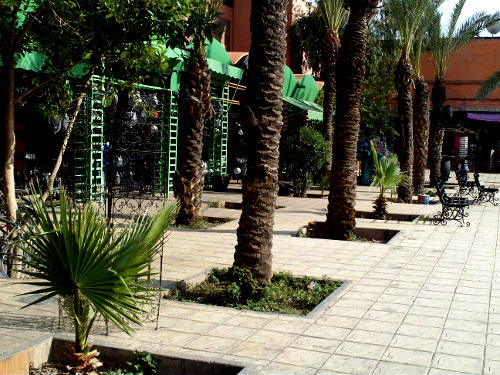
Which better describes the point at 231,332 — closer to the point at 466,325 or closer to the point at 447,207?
the point at 466,325

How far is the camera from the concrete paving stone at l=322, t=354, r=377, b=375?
4.98 metres

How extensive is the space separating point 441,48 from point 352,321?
70.5 feet

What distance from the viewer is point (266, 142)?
295 inches

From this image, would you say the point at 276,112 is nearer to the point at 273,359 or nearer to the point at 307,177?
the point at 273,359

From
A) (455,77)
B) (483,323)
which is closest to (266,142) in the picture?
(483,323)

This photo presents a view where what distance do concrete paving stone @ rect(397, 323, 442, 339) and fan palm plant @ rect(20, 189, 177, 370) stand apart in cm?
268

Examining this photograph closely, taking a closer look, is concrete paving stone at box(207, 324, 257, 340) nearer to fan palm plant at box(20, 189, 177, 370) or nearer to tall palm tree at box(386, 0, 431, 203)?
fan palm plant at box(20, 189, 177, 370)

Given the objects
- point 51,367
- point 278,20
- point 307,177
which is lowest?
point 51,367

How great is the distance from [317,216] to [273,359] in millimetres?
9921

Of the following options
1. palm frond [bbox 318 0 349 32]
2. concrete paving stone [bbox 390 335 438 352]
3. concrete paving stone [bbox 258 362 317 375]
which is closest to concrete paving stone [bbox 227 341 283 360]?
concrete paving stone [bbox 258 362 317 375]

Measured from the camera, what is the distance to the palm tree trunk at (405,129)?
18500 millimetres

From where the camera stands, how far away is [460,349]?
553 cm

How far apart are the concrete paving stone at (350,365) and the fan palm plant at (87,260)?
1611mm

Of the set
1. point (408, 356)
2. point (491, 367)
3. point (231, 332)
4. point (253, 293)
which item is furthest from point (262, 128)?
point (491, 367)
